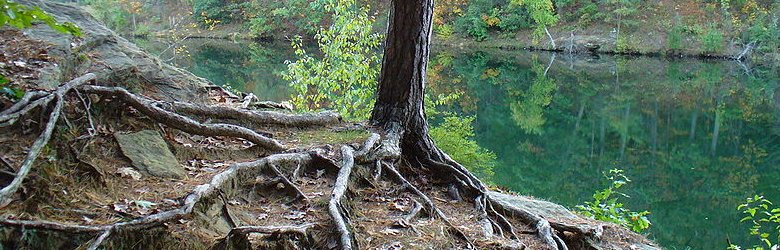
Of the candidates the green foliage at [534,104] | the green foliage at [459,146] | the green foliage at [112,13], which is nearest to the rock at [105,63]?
the green foliage at [459,146]

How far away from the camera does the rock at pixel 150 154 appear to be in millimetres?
4555

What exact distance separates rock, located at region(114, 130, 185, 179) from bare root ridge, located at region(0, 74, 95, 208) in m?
0.47

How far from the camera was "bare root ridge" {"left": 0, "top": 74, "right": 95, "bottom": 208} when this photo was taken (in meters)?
3.38

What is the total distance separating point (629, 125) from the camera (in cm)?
2267

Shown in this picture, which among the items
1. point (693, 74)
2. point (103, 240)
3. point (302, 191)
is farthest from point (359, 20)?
point (693, 74)

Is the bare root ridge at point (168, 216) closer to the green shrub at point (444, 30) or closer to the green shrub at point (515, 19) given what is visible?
the green shrub at point (515, 19)

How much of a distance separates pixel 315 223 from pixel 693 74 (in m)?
33.2

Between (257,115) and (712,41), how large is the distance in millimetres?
38809

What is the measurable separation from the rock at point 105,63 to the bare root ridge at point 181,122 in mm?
527

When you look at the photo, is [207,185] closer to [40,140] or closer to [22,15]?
[40,140]

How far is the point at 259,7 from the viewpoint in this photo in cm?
5112

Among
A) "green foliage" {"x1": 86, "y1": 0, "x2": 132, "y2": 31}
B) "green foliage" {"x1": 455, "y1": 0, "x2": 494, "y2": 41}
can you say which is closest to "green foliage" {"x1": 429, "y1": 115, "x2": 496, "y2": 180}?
"green foliage" {"x1": 455, "y1": 0, "x2": 494, "y2": 41}

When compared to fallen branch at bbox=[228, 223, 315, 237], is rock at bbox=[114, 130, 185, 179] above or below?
above

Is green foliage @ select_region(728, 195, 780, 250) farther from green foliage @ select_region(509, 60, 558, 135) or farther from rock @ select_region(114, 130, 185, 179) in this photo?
green foliage @ select_region(509, 60, 558, 135)
